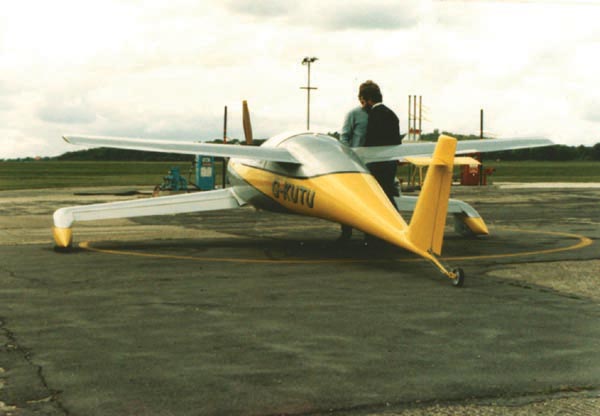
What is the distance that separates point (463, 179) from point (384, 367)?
4236cm

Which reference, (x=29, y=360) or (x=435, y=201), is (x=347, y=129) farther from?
(x=29, y=360)

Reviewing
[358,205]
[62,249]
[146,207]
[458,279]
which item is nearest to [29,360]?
[458,279]

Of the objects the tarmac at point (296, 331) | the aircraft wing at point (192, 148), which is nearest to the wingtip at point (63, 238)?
the tarmac at point (296, 331)

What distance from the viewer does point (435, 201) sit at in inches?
395

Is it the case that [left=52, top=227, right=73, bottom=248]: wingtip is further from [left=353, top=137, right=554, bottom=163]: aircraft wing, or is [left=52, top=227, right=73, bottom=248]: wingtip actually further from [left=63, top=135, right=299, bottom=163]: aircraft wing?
[left=353, top=137, right=554, bottom=163]: aircraft wing

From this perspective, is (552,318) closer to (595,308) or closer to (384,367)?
(595,308)

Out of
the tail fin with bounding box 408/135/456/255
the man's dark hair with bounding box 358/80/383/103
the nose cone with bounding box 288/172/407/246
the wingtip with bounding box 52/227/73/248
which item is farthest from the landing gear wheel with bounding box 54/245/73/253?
the tail fin with bounding box 408/135/456/255

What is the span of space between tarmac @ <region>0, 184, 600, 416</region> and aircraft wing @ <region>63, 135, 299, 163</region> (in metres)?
1.78

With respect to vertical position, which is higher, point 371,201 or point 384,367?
point 371,201

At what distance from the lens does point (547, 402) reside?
5387 mm

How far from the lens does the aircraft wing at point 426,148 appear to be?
13.8m

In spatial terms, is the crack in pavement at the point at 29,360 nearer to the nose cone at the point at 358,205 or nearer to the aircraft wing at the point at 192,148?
the nose cone at the point at 358,205

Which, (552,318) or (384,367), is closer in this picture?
(384,367)

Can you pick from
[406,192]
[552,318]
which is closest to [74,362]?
[552,318]
